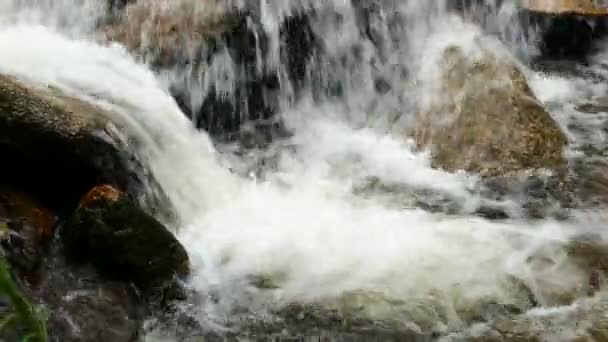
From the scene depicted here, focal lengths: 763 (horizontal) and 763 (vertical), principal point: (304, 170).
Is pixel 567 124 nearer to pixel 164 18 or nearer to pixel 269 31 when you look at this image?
pixel 269 31

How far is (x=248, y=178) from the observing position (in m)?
6.66

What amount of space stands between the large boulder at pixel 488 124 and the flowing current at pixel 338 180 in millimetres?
222

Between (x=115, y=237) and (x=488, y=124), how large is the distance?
143 inches

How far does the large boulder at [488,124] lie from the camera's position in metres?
6.46

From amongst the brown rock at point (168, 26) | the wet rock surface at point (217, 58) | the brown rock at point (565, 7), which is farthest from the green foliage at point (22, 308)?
the brown rock at point (565, 7)

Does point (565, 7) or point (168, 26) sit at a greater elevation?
point (168, 26)

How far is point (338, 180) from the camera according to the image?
21.7 ft

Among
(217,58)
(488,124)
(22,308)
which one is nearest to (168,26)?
(217,58)

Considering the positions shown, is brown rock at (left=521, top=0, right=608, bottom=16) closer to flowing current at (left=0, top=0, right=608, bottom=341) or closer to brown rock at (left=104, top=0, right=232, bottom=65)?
flowing current at (left=0, top=0, right=608, bottom=341)

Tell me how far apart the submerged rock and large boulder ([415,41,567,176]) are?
3.01 metres

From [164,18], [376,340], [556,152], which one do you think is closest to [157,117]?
[164,18]

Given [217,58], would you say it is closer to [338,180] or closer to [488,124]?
[338,180]

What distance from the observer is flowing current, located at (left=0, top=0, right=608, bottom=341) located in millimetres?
4781

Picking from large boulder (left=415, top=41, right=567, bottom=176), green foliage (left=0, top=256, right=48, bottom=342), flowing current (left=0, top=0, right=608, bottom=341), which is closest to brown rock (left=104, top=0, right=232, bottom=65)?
flowing current (left=0, top=0, right=608, bottom=341)
